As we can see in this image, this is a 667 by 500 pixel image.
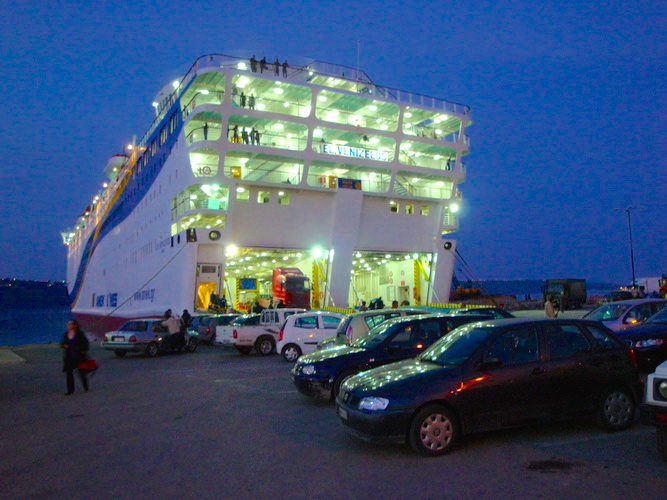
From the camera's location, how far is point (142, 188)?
141 ft

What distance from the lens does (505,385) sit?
6.17 metres

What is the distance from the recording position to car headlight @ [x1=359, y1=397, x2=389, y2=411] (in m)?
5.93

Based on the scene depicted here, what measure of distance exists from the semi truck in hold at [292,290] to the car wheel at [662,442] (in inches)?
1040

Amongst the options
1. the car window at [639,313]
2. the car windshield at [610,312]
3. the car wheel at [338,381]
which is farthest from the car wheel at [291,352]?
the car window at [639,313]

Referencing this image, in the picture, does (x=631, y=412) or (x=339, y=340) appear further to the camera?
(x=339, y=340)

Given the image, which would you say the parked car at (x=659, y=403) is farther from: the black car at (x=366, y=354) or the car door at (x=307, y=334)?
the car door at (x=307, y=334)

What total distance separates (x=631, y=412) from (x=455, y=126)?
101 ft

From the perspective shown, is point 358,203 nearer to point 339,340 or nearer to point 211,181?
point 211,181

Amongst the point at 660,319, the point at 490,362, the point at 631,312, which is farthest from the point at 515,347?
the point at 631,312

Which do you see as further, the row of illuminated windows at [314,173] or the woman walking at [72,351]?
the row of illuminated windows at [314,173]

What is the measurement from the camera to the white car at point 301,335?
15656 mm

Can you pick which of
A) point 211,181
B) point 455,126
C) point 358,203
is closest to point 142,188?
point 211,181

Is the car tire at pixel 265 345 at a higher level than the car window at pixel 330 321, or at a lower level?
Result: lower

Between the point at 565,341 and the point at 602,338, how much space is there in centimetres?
63
